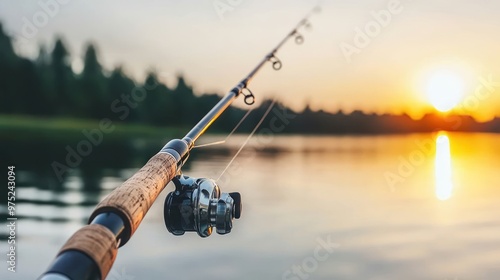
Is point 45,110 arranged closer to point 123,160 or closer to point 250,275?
point 123,160

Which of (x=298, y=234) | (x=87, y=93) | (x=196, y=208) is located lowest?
(x=196, y=208)

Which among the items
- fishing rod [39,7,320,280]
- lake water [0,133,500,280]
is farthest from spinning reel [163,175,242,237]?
lake water [0,133,500,280]

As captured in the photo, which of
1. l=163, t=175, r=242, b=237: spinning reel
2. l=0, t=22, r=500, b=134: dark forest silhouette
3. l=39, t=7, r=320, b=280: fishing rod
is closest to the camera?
l=39, t=7, r=320, b=280: fishing rod

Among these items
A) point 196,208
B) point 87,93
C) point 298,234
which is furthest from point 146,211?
point 87,93

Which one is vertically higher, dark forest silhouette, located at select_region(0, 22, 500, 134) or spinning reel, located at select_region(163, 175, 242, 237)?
dark forest silhouette, located at select_region(0, 22, 500, 134)

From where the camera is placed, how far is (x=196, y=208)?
223 centimetres

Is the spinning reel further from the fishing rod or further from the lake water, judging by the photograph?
the lake water

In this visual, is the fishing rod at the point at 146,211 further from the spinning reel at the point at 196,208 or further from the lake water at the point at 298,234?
the lake water at the point at 298,234

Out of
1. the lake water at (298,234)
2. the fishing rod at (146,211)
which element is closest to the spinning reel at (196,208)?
the fishing rod at (146,211)

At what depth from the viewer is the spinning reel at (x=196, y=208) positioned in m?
2.23

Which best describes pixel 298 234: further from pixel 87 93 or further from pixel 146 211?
pixel 87 93

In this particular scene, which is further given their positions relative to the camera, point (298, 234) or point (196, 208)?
point (298, 234)

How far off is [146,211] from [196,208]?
37cm

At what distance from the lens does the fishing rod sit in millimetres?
1254
